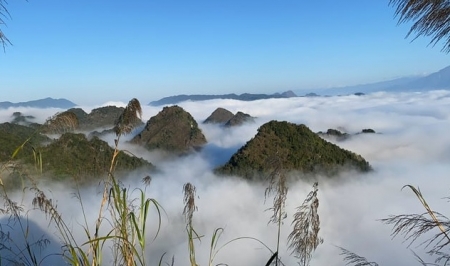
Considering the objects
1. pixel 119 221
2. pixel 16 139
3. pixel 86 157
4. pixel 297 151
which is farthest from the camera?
pixel 297 151

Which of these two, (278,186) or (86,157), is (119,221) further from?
(278,186)

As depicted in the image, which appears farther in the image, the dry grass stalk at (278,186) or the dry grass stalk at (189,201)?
the dry grass stalk at (278,186)

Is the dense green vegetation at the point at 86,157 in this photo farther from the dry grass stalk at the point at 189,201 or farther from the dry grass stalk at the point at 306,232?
the dry grass stalk at the point at 306,232

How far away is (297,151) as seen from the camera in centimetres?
7200

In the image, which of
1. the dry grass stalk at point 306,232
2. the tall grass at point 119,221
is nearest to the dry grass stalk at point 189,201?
the tall grass at point 119,221

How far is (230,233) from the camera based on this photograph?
71.4 meters

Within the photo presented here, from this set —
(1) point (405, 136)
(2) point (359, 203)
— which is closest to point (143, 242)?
(2) point (359, 203)

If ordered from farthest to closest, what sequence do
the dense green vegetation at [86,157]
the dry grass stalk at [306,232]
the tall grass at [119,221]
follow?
the dry grass stalk at [306,232], the dense green vegetation at [86,157], the tall grass at [119,221]

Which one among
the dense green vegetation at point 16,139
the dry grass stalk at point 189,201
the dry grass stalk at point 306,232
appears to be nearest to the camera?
the dense green vegetation at point 16,139

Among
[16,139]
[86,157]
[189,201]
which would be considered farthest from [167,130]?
[189,201]

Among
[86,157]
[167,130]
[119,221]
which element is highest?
[86,157]

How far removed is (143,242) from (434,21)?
1808 millimetres

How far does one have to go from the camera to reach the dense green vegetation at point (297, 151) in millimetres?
71125

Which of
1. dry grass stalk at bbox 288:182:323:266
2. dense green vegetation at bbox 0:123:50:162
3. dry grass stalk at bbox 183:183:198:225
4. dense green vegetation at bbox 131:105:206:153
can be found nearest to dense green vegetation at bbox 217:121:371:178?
dense green vegetation at bbox 0:123:50:162
